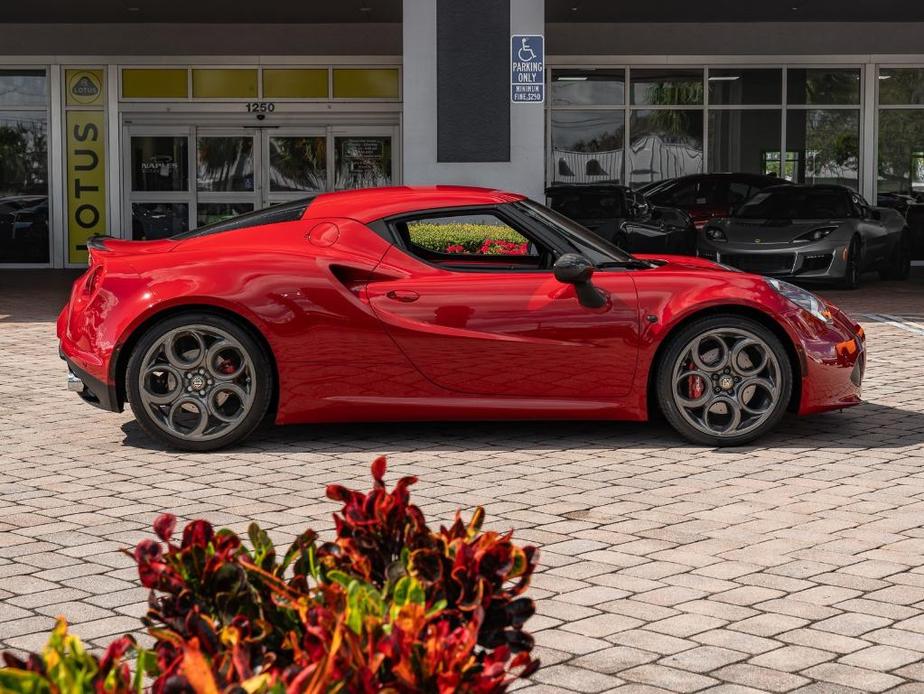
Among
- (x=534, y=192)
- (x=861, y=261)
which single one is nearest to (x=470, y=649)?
(x=534, y=192)

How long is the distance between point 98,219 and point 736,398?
671 inches

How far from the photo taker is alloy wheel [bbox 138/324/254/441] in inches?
276

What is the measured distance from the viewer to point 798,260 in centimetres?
1734

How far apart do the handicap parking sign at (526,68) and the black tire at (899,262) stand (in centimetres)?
661

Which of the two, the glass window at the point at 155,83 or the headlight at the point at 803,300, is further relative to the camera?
the glass window at the point at 155,83

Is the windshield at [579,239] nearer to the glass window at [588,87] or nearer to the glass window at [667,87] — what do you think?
the glass window at [588,87]

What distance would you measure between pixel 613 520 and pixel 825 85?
19442 mm

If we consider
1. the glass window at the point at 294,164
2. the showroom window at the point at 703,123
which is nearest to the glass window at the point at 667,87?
the showroom window at the point at 703,123

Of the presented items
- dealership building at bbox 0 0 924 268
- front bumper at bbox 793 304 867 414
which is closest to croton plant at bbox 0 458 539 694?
front bumper at bbox 793 304 867 414

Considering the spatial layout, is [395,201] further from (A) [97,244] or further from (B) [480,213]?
(A) [97,244]

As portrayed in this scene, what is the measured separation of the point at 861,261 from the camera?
18.2 meters

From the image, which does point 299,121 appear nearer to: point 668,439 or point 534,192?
point 534,192

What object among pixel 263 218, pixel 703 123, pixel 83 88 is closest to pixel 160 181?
pixel 83 88

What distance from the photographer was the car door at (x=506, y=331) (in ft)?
23.1
